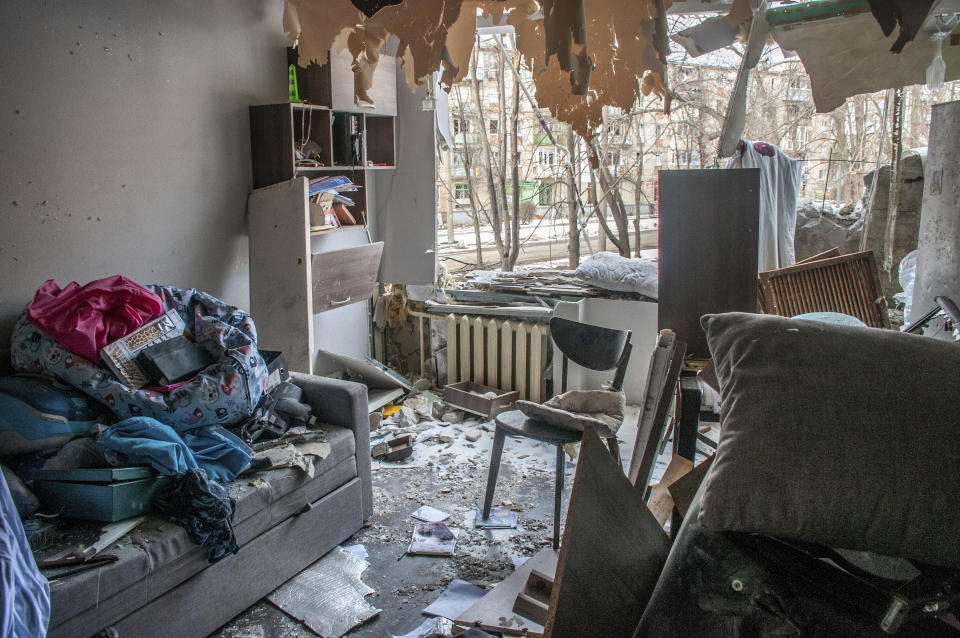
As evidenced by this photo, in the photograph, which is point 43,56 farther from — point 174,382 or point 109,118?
point 174,382

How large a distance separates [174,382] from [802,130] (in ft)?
21.0

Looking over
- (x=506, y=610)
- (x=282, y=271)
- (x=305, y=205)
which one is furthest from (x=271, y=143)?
(x=506, y=610)

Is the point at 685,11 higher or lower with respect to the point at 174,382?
higher

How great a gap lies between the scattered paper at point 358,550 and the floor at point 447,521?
0.02 m

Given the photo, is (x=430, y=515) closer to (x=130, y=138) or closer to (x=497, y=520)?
(x=497, y=520)

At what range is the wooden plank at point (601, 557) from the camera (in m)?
1.32

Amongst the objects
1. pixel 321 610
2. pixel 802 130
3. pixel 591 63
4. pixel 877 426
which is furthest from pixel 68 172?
pixel 802 130

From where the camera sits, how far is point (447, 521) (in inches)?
122

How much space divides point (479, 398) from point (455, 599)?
1.82m

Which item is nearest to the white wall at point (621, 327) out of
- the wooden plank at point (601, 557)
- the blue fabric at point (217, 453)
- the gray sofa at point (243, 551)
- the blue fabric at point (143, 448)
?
the gray sofa at point (243, 551)

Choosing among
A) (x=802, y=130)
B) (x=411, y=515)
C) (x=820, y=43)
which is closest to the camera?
(x=820, y=43)

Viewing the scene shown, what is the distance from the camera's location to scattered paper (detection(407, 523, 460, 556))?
2.84 meters

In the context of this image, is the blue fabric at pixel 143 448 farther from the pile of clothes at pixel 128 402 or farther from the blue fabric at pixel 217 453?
the blue fabric at pixel 217 453

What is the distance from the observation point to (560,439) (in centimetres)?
275
